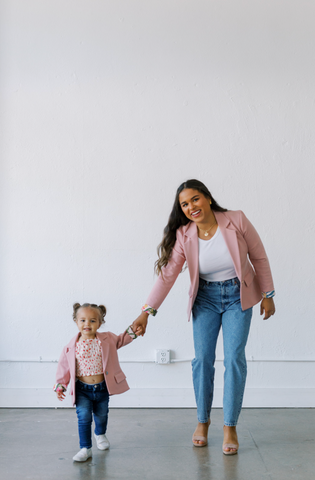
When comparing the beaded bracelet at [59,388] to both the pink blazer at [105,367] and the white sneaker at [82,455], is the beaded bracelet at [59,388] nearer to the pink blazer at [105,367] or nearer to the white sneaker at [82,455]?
the pink blazer at [105,367]

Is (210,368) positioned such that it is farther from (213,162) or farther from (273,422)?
(213,162)

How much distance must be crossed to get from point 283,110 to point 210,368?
1.70m

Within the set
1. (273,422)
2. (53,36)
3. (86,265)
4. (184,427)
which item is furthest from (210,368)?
(53,36)

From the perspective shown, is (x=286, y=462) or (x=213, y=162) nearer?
(x=286, y=462)

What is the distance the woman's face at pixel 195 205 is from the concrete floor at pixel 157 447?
1103 millimetres

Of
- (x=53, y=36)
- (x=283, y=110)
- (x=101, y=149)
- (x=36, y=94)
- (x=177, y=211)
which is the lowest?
(x=177, y=211)

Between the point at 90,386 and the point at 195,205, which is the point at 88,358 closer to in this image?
the point at 90,386

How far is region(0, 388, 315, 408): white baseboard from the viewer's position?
282 centimetres

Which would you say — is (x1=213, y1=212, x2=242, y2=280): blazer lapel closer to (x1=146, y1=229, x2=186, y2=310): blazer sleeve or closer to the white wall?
(x1=146, y1=229, x2=186, y2=310): blazer sleeve

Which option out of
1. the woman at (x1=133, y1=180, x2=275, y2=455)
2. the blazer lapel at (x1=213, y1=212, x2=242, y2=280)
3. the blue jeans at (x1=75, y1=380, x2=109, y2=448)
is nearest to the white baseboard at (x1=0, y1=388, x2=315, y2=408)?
the woman at (x1=133, y1=180, x2=275, y2=455)

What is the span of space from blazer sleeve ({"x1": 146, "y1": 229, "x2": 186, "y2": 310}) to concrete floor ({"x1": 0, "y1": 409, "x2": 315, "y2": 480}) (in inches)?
27.5

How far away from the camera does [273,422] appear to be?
8.37ft

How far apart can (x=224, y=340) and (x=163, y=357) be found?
77 cm

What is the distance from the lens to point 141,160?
2.88 m
